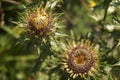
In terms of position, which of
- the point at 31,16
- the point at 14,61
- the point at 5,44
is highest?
the point at 31,16

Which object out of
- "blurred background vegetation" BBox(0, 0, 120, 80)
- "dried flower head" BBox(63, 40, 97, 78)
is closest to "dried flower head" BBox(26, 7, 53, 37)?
"blurred background vegetation" BBox(0, 0, 120, 80)

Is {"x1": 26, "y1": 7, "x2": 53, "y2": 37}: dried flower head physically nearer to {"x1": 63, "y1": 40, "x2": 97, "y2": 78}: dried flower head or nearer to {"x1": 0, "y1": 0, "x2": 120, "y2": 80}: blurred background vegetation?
{"x1": 0, "y1": 0, "x2": 120, "y2": 80}: blurred background vegetation

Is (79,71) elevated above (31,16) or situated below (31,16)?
below

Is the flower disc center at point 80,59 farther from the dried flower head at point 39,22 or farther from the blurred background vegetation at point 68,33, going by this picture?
the dried flower head at point 39,22

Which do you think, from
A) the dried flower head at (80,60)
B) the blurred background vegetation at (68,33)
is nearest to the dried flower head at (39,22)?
the blurred background vegetation at (68,33)

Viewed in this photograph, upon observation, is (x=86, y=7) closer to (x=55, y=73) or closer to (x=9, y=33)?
(x=9, y=33)

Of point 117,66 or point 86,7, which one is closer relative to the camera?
point 117,66

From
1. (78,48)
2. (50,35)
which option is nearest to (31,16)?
(50,35)
